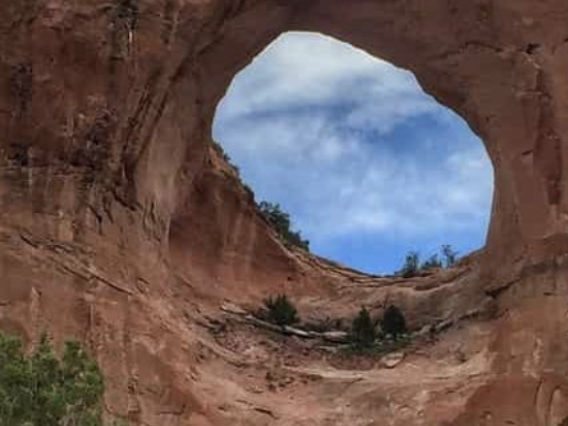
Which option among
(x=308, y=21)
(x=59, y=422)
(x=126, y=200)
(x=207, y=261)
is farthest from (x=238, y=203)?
(x=59, y=422)

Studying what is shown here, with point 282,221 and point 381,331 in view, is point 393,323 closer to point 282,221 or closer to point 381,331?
point 381,331

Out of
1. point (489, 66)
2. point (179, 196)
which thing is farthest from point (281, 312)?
point (489, 66)

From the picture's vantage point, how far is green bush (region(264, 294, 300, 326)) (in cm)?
2461

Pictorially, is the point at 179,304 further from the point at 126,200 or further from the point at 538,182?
the point at 538,182

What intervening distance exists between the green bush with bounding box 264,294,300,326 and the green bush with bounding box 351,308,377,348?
1.16m

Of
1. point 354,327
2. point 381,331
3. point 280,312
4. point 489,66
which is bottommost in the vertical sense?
point 381,331

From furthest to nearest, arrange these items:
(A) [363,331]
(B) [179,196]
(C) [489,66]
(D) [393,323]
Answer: (D) [393,323] → (A) [363,331] → (B) [179,196] → (C) [489,66]

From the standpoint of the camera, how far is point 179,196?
76.4ft

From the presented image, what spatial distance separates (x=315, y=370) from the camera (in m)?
21.7

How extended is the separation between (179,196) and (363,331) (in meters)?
4.02

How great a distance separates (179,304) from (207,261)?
4.52 metres

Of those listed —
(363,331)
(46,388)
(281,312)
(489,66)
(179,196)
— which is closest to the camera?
(46,388)

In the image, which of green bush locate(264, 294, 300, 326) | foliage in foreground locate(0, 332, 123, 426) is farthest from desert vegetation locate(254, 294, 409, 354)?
foliage in foreground locate(0, 332, 123, 426)

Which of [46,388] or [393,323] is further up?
[393,323]
